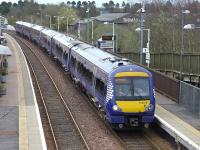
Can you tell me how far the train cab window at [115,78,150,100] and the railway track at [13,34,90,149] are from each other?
2405mm

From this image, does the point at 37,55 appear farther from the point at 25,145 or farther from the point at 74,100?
the point at 25,145

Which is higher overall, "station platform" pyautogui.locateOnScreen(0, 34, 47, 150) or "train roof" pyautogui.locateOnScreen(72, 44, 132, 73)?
"train roof" pyautogui.locateOnScreen(72, 44, 132, 73)

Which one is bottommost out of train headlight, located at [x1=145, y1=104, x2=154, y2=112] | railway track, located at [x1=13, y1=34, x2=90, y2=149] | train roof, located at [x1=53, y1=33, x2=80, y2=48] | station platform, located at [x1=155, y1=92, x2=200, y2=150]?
railway track, located at [x1=13, y1=34, x2=90, y2=149]

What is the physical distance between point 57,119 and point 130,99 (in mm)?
5256

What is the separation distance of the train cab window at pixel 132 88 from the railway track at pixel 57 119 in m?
2.41

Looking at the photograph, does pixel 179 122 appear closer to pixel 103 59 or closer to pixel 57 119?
pixel 103 59

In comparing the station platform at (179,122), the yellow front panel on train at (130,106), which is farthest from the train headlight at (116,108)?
the station platform at (179,122)

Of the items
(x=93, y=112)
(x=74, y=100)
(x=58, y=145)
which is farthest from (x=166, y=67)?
(x=58, y=145)

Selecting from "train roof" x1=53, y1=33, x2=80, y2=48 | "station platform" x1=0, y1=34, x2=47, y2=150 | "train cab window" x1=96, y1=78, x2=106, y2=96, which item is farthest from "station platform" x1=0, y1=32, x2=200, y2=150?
"train roof" x1=53, y1=33, x2=80, y2=48

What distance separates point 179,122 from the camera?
71.6ft

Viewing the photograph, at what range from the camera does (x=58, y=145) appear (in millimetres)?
19125

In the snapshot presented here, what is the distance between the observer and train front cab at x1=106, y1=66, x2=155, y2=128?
20094mm

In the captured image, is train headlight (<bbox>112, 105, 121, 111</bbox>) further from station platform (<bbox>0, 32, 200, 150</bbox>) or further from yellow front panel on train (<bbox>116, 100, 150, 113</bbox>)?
station platform (<bbox>0, 32, 200, 150</bbox>)

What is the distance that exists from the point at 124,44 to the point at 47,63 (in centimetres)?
1342
